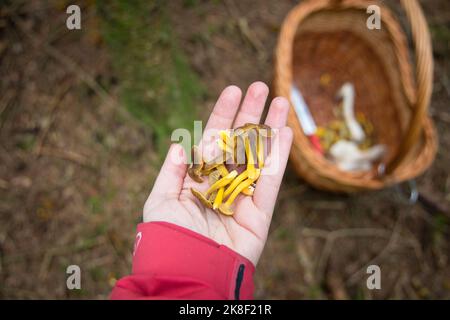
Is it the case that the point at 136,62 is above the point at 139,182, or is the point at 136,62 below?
above

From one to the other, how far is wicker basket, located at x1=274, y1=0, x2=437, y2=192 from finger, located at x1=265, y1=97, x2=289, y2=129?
0.93 ft

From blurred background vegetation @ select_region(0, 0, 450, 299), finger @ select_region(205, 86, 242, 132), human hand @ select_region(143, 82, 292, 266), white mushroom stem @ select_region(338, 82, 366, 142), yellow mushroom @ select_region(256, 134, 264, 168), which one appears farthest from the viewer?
white mushroom stem @ select_region(338, 82, 366, 142)

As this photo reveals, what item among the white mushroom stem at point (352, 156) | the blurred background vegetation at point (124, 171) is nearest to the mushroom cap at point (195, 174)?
the blurred background vegetation at point (124, 171)

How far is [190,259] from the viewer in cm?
154

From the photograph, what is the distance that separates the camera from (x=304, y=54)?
3.13 metres

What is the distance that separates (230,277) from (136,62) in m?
1.80

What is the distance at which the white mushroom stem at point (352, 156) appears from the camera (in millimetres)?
2871

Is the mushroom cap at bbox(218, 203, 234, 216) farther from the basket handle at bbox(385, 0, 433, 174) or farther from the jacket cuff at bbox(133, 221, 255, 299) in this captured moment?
the basket handle at bbox(385, 0, 433, 174)

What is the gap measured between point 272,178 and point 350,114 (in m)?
1.50

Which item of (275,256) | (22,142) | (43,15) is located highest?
(43,15)

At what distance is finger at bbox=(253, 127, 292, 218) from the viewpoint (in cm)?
184

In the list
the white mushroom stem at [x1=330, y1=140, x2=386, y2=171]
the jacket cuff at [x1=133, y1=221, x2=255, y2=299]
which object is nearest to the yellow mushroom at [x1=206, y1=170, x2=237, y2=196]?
the jacket cuff at [x1=133, y1=221, x2=255, y2=299]

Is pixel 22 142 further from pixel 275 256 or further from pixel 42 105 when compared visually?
pixel 275 256
